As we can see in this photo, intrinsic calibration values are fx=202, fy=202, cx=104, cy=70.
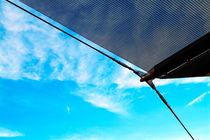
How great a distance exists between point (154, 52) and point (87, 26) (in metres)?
1.79

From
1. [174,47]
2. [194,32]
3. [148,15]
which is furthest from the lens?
[174,47]

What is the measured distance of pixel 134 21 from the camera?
4.28 meters

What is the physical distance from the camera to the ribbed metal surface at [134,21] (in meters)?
3.96

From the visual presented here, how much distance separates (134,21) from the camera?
428 cm

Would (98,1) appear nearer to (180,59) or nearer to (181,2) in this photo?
(181,2)

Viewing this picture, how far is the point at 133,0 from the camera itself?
3.87 meters

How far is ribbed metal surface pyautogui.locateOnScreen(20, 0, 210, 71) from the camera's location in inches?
156

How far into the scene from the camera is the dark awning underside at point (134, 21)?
3.96 meters

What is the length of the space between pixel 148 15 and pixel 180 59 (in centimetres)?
110

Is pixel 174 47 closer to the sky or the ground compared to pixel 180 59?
closer to the sky

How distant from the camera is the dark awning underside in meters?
3.96

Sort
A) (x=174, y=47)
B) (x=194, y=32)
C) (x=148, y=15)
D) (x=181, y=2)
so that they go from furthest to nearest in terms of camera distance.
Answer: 1. (x=174, y=47)
2. (x=194, y=32)
3. (x=148, y=15)
4. (x=181, y=2)

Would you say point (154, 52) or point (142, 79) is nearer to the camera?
point (142, 79)

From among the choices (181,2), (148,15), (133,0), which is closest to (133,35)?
(148,15)
